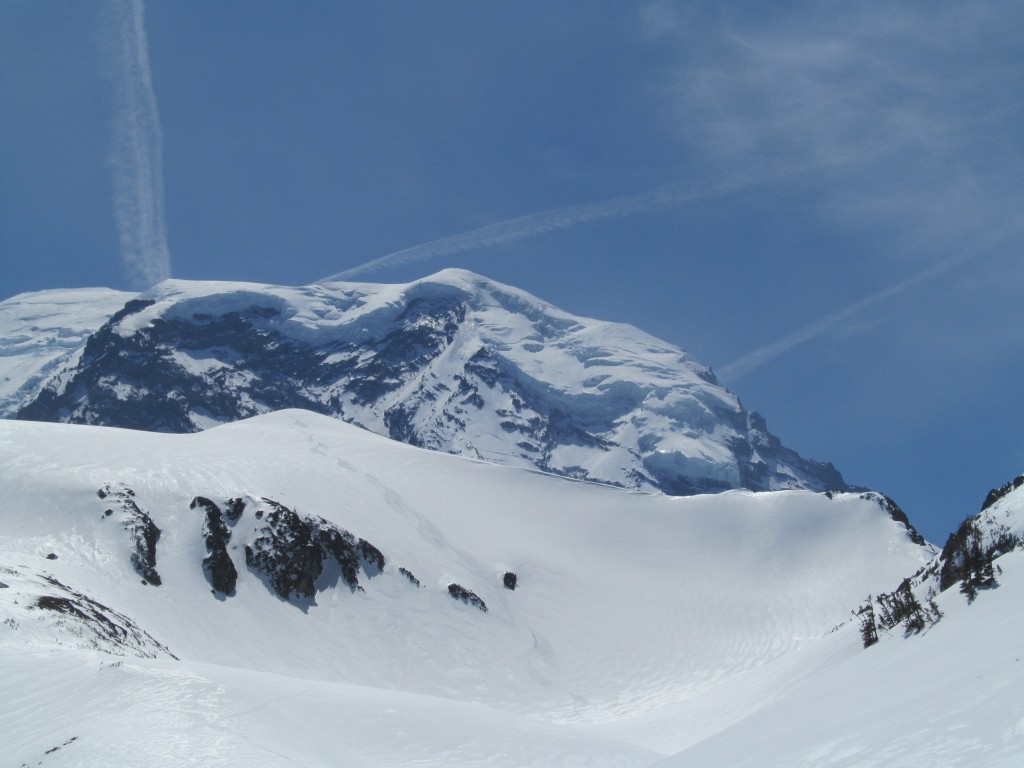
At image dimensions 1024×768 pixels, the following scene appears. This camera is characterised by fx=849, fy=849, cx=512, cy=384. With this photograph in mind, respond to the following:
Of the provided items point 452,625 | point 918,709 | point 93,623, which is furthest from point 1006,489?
point 452,625

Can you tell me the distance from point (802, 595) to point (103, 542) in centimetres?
4545

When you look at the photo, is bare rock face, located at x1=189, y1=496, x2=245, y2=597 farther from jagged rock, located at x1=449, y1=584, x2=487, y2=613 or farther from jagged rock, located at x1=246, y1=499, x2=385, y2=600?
jagged rock, located at x1=449, y1=584, x2=487, y2=613

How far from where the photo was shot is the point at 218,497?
4597cm

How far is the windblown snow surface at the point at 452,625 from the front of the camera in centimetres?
1089

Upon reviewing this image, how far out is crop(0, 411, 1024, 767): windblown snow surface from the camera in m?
10.9

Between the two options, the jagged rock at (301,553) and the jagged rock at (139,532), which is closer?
the jagged rock at (139,532)

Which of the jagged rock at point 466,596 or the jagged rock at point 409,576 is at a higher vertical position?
the jagged rock at point 409,576

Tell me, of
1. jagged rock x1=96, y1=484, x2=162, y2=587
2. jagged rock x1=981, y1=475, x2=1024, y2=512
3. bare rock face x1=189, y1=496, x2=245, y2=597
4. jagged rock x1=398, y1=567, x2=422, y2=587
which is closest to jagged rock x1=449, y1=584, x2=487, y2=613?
jagged rock x1=398, y1=567, x2=422, y2=587

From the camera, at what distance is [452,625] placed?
156 feet

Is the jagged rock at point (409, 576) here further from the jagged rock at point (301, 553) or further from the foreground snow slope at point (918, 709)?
the foreground snow slope at point (918, 709)

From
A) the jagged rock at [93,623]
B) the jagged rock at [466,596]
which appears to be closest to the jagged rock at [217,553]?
the jagged rock at [93,623]

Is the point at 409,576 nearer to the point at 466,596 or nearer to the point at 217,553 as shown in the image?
the point at 466,596

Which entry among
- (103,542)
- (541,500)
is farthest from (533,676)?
(541,500)

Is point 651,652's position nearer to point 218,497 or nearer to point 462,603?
point 462,603
